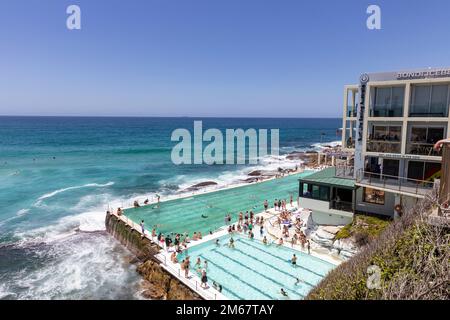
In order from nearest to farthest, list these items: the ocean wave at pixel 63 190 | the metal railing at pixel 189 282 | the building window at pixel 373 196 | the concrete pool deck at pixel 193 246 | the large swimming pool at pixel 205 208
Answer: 1. the metal railing at pixel 189 282
2. the concrete pool deck at pixel 193 246
3. the building window at pixel 373 196
4. the large swimming pool at pixel 205 208
5. the ocean wave at pixel 63 190

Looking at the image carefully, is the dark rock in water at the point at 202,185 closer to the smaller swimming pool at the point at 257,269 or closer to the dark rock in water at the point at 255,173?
the dark rock in water at the point at 255,173

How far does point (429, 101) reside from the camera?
1812cm

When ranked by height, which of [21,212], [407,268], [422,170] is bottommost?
[21,212]

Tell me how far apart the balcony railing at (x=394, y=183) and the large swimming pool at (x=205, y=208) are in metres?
12.5

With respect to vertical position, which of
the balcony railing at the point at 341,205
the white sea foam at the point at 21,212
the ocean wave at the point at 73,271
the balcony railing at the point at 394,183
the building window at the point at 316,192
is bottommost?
the ocean wave at the point at 73,271

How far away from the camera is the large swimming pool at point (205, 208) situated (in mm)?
27453

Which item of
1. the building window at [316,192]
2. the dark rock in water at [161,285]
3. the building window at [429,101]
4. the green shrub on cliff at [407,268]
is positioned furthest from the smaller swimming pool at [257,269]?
the building window at [429,101]

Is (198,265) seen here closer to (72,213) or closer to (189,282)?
(189,282)

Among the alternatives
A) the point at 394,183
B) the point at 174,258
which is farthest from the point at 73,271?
the point at 394,183

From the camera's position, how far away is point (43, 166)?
6225 cm

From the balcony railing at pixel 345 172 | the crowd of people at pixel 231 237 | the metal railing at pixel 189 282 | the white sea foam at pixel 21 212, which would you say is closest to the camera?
the metal railing at pixel 189 282

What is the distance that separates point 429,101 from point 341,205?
27.0ft

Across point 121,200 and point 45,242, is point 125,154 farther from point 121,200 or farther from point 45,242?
point 45,242
